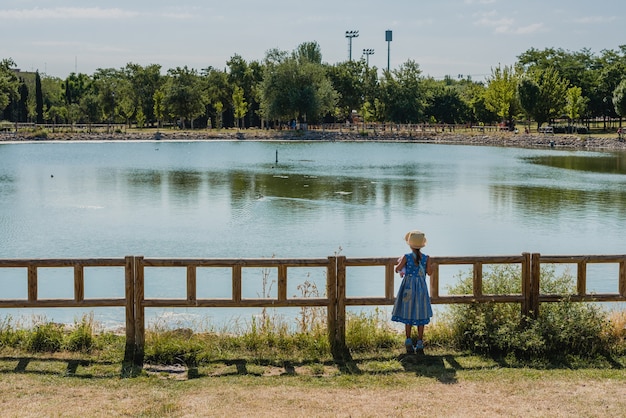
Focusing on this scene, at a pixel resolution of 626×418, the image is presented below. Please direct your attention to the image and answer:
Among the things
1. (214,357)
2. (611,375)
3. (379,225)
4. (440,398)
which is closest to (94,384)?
(214,357)

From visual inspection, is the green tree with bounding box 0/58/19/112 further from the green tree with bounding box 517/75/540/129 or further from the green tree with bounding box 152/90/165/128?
the green tree with bounding box 517/75/540/129

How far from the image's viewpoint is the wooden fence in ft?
30.0

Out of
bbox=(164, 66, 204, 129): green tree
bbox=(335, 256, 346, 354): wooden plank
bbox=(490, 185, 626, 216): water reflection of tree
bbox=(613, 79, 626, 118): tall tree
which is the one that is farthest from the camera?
bbox=(164, 66, 204, 129): green tree

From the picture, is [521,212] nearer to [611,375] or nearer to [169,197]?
[169,197]

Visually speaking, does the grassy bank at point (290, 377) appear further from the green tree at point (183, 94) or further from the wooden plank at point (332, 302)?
the green tree at point (183, 94)

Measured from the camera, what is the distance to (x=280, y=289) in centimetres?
938

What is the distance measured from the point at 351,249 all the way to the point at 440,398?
15.5m

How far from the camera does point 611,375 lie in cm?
852

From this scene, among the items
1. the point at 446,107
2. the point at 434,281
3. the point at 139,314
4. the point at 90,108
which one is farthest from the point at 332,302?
the point at 90,108

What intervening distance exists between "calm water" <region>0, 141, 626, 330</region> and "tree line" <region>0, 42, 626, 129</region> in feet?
126

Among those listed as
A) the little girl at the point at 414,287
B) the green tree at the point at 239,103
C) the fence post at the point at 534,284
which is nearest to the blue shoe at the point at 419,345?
the little girl at the point at 414,287

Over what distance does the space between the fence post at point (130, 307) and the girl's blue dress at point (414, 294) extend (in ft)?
10.4

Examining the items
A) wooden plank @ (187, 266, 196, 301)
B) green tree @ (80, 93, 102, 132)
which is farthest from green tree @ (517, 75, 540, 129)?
wooden plank @ (187, 266, 196, 301)

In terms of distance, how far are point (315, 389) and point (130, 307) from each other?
8.43ft
